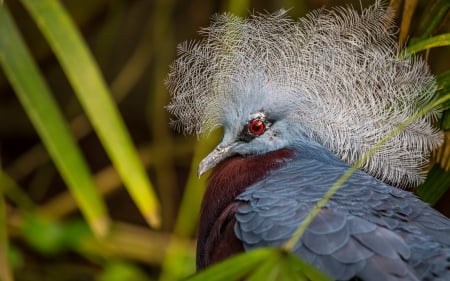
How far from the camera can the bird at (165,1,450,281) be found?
191 centimetres

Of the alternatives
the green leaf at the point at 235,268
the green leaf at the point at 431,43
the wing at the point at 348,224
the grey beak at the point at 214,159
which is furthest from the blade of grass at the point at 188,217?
the green leaf at the point at 235,268

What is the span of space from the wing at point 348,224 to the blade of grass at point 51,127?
0.30 m

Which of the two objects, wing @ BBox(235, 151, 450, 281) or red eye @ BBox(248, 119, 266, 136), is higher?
red eye @ BBox(248, 119, 266, 136)

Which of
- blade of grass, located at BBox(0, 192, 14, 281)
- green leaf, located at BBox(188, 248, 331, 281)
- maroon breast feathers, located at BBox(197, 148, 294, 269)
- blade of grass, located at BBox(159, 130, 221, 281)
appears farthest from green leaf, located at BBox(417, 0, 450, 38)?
blade of grass, located at BBox(0, 192, 14, 281)

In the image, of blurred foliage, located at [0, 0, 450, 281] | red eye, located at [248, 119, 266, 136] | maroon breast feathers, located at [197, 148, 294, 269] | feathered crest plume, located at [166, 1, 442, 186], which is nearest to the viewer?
maroon breast feathers, located at [197, 148, 294, 269]

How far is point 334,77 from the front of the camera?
217 centimetres

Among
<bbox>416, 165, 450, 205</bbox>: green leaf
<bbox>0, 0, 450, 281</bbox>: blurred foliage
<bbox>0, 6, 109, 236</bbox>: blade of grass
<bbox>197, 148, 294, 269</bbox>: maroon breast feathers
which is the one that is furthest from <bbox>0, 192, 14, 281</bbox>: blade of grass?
<bbox>416, 165, 450, 205</bbox>: green leaf

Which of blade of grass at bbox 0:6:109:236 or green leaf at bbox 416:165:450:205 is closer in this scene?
blade of grass at bbox 0:6:109:236

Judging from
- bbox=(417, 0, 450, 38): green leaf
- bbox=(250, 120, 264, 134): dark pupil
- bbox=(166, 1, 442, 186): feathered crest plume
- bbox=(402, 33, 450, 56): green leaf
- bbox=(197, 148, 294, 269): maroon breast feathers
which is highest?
bbox=(417, 0, 450, 38): green leaf

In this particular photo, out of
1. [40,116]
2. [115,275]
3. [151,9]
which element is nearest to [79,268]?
[115,275]

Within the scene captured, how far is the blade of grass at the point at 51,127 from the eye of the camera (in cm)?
185

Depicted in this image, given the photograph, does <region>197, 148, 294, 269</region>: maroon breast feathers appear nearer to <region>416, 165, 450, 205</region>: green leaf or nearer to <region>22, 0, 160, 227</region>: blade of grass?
<region>22, 0, 160, 227</region>: blade of grass

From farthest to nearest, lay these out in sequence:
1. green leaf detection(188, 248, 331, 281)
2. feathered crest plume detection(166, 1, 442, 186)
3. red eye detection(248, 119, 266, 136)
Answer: red eye detection(248, 119, 266, 136) < feathered crest plume detection(166, 1, 442, 186) < green leaf detection(188, 248, 331, 281)

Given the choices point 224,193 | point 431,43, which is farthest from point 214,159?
point 431,43
